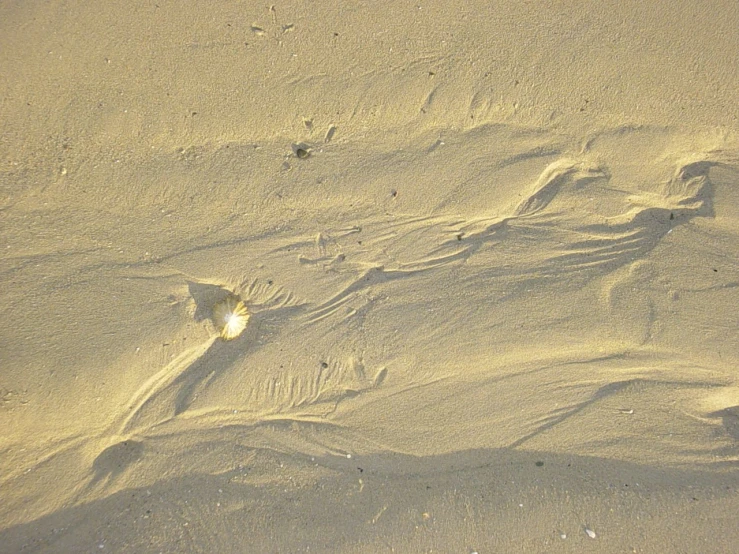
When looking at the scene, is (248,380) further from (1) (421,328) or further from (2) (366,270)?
(1) (421,328)

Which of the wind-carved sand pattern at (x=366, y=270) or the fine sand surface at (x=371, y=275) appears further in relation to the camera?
the wind-carved sand pattern at (x=366, y=270)

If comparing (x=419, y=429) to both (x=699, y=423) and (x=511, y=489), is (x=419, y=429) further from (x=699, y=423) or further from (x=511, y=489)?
(x=699, y=423)

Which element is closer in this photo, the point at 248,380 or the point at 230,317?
the point at 230,317

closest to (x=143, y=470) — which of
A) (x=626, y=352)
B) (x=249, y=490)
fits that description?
(x=249, y=490)

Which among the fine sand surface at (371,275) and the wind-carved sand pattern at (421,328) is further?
the wind-carved sand pattern at (421,328)

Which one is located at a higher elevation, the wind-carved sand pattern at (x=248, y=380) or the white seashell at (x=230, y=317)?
the white seashell at (x=230, y=317)

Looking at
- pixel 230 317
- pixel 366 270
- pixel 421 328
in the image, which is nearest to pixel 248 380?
pixel 230 317
